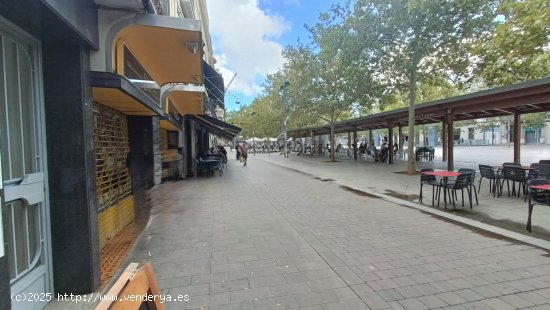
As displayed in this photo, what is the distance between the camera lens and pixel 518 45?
970 cm

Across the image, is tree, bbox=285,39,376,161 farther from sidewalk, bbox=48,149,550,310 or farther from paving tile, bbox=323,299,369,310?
paving tile, bbox=323,299,369,310

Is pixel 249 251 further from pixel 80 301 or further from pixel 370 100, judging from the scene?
pixel 370 100

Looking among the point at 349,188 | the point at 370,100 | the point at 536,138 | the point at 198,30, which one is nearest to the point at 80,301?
the point at 198,30

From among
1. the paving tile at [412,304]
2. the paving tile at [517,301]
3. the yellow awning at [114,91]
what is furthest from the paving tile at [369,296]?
the yellow awning at [114,91]

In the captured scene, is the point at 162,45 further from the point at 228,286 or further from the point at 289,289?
the point at 289,289

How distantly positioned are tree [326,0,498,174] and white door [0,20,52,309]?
1154 centimetres

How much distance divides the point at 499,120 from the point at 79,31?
60.0 metres

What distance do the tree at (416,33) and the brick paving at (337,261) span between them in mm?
8078

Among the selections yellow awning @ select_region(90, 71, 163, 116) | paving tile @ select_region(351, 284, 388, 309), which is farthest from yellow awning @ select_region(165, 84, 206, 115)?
paving tile @ select_region(351, 284, 388, 309)

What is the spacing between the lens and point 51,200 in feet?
10.5

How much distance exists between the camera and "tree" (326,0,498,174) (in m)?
11.9

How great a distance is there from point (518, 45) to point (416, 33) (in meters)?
3.65

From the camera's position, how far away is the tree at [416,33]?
39.2 ft

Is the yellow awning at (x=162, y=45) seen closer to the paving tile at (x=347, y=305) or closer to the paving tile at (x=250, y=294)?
the paving tile at (x=250, y=294)
